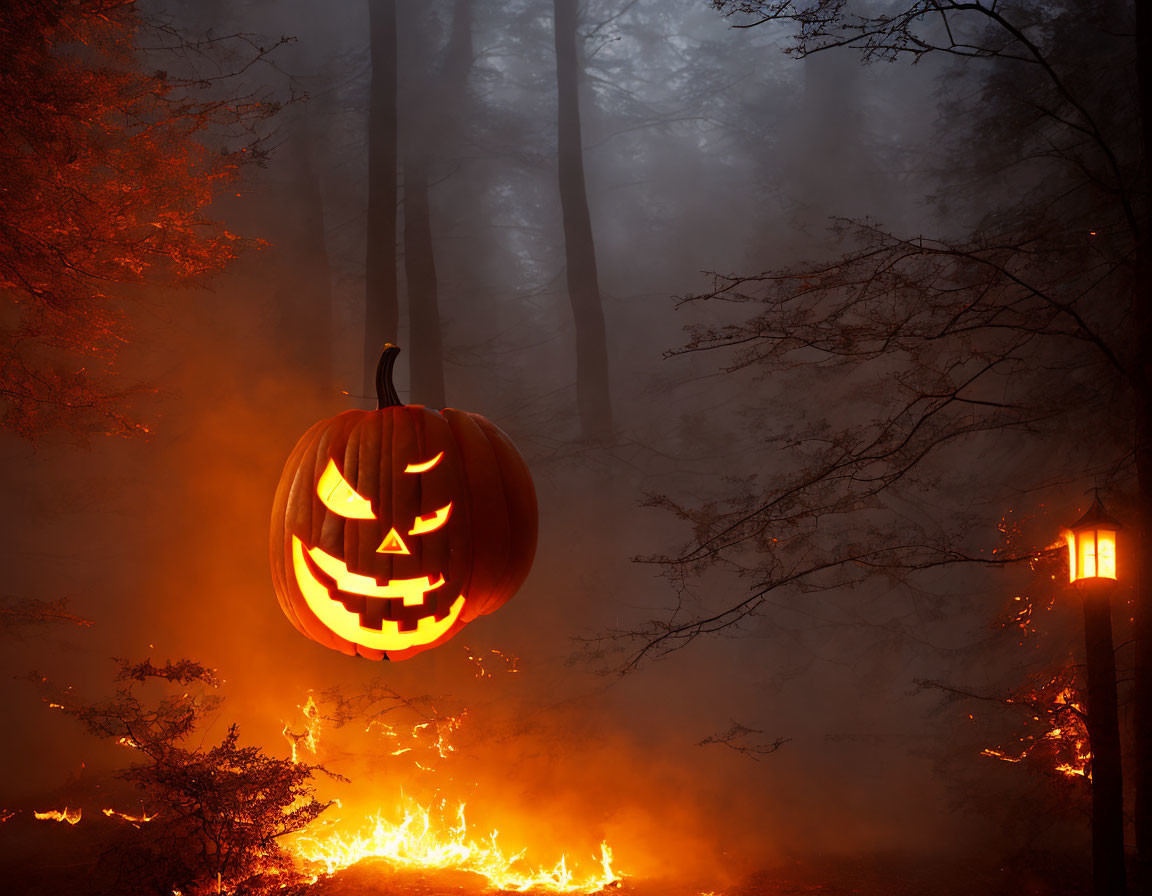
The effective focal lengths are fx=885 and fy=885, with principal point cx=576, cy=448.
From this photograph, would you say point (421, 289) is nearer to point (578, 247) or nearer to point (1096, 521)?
point (578, 247)

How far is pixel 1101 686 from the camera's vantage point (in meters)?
3.18

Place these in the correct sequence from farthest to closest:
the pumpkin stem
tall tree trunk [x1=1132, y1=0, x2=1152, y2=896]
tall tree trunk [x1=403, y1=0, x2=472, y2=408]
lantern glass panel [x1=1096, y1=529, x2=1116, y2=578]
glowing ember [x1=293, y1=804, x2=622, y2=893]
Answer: tall tree trunk [x1=403, y1=0, x2=472, y2=408], glowing ember [x1=293, y1=804, x2=622, y2=893], tall tree trunk [x1=1132, y1=0, x2=1152, y2=896], lantern glass panel [x1=1096, y1=529, x2=1116, y2=578], the pumpkin stem

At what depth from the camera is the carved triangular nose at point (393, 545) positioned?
1.95 meters

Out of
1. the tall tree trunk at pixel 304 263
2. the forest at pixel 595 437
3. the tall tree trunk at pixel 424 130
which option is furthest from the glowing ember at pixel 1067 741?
the tall tree trunk at pixel 304 263

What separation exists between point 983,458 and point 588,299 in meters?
3.47

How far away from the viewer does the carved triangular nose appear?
195 cm

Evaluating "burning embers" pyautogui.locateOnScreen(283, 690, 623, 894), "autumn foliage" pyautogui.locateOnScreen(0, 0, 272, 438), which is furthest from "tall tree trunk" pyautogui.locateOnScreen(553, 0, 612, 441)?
"autumn foliage" pyautogui.locateOnScreen(0, 0, 272, 438)

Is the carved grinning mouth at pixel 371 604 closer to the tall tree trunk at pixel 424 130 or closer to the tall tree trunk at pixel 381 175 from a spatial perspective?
the tall tree trunk at pixel 381 175

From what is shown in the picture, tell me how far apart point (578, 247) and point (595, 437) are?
A: 1.61m

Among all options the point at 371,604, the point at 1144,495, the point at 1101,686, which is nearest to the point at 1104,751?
the point at 1101,686

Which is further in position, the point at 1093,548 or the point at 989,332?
the point at 989,332

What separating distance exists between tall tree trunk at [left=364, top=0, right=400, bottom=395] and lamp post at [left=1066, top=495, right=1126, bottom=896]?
191 inches

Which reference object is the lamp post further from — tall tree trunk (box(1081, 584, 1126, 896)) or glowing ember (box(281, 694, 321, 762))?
glowing ember (box(281, 694, 321, 762))

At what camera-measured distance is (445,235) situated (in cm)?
737
